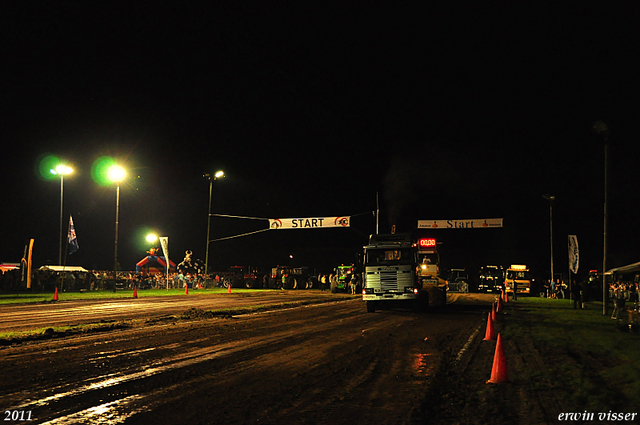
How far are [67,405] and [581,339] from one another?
1219cm

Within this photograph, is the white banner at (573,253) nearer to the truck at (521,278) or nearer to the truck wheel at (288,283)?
the truck at (521,278)

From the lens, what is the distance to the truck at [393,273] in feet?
71.9

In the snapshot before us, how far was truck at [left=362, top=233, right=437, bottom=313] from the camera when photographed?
21922 millimetres


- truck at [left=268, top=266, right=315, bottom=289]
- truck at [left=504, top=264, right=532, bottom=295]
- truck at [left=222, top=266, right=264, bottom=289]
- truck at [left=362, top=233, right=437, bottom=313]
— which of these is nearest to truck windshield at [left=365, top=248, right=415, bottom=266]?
truck at [left=362, top=233, right=437, bottom=313]

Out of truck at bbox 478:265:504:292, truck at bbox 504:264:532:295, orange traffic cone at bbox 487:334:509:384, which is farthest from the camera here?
truck at bbox 478:265:504:292

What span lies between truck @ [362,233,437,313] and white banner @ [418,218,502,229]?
3468 cm

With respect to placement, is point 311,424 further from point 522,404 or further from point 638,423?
point 638,423

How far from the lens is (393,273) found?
22.1 meters

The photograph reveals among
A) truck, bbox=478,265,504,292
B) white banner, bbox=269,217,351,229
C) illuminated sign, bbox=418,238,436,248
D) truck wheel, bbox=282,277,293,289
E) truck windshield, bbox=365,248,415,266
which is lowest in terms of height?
truck wheel, bbox=282,277,293,289

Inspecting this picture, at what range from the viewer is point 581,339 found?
1357cm

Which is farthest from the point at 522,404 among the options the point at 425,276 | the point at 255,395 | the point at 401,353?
the point at 425,276

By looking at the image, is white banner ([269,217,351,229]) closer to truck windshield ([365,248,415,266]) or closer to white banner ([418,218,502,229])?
white banner ([418,218,502,229])

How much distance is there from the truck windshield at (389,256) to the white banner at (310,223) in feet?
88.1

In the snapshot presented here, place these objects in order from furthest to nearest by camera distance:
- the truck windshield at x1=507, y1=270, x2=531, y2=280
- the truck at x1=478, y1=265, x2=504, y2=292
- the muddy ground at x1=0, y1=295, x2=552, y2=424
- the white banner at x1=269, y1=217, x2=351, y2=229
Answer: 1. the white banner at x1=269, y1=217, x2=351, y2=229
2. the truck at x1=478, y1=265, x2=504, y2=292
3. the truck windshield at x1=507, y1=270, x2=531, y2=280
4. the muddy ground at x1=0, y1=295, x2=552, y2=424
